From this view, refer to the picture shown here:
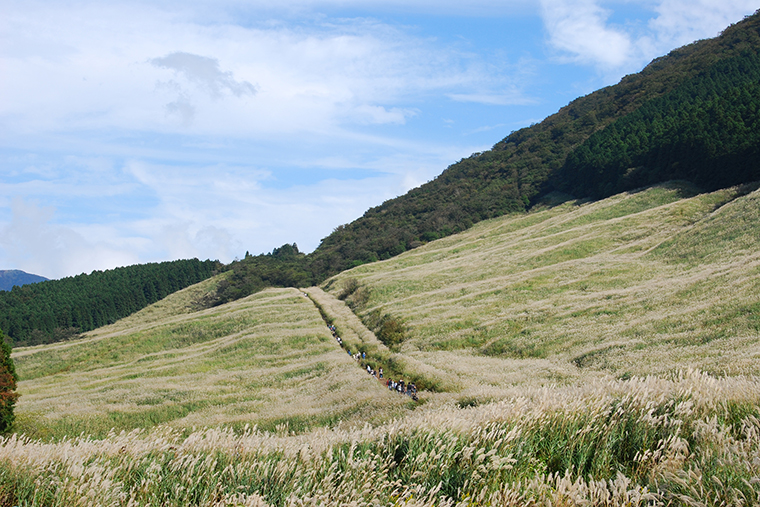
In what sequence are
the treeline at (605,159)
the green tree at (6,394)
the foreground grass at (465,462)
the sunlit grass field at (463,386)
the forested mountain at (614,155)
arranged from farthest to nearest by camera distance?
the treeline at (605,159) < the forested mountain at (614,155) < the green tree at (6,394) < the sunlit grass field at (463,386) < the foreground grass at (465,462)

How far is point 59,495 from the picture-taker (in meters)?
5.81

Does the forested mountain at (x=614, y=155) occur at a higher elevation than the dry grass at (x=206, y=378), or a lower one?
higher

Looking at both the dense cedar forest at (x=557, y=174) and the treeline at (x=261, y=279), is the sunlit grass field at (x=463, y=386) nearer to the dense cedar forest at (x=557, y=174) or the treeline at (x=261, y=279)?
the dense cedar forest at (x=557, y=174)

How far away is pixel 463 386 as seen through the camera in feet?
81.3

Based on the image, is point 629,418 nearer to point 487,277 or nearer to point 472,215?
point 487,277

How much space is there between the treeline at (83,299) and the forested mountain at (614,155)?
67534mm

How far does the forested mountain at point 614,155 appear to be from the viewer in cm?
7238

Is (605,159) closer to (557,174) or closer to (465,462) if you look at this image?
(557,174)

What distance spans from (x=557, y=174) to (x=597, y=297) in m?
92.9

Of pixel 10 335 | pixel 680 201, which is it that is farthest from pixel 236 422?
pixel 10 335

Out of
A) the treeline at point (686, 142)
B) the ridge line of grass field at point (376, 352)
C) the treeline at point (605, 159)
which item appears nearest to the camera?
the ridge line of grass field at point (376, 352)

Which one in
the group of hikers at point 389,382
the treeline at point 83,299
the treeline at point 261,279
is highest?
the treeline at point 83,299

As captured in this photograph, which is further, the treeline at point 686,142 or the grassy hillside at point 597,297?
the treeline at point 686,142

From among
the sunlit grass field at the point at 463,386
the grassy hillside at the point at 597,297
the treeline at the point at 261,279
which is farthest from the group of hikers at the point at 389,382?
the treeline at the point at 261,279
